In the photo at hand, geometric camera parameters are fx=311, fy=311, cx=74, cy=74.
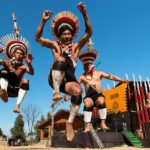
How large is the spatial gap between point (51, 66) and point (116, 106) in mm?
12401

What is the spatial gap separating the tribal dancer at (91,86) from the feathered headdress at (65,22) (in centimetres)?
388

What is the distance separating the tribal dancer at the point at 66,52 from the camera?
489 centimetres

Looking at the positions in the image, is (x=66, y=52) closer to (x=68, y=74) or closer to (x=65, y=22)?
(x=68, y=74)

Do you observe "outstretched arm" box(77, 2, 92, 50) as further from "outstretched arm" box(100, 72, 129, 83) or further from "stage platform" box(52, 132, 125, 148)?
"stage platform" box(52, 132, 125, 148)

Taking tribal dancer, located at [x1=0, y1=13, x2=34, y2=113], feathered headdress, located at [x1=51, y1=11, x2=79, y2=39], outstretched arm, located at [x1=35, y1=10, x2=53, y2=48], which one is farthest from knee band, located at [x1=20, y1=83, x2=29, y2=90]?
feathered headdress, located at [x1=51, y1=11, x2=79, y2=39]

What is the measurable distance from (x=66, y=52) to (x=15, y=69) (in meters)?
2.60

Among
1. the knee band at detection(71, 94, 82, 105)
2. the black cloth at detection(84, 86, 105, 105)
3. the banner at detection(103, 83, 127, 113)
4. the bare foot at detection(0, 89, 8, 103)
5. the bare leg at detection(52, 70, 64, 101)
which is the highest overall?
the banner at detection(103, 83, 127, 113)

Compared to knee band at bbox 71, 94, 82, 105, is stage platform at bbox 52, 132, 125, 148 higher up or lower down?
lower down

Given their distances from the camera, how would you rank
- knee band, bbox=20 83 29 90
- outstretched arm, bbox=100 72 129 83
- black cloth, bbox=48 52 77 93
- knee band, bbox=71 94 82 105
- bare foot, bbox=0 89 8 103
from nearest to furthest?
1. knee band, bbox=71 94 82 105
2. black cloth, bbox=48 52 77 93
3. bare foot, bbox=0 89 8 103
4. knee band, bbox=20 83 29 90
5. outstretched arm, bbox=100 72 129 83

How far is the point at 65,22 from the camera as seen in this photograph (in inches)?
213

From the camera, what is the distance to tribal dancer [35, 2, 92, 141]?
192 inches

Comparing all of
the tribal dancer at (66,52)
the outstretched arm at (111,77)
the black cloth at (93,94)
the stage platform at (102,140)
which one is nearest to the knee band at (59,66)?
the tribal dancer at (66,52)

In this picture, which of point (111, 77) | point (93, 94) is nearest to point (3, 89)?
point (93, 94)

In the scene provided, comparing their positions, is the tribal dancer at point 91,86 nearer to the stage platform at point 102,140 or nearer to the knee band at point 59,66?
the stage platform at point 102,140
